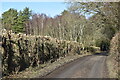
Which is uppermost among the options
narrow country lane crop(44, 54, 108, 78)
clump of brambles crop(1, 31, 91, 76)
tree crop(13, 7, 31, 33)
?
tree crop(13, 7, 31, 33)

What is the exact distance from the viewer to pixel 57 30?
33750 mm

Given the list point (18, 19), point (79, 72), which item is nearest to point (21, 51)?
point (79, 72)

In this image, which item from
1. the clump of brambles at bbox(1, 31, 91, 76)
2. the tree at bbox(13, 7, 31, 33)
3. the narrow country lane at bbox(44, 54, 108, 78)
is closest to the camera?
the clump of brambles at bbox(1, 31, 91, 76)

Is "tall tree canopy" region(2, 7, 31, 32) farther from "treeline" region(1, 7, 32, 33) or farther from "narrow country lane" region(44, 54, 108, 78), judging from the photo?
"narrow country lane" region(44, 54, 108, 78)

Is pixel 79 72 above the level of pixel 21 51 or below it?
below

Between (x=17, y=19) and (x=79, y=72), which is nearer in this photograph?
(x=79, y=72)

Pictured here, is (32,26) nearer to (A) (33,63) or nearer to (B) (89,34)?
(B) (89,34)

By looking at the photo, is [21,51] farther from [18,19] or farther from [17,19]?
[18,19]

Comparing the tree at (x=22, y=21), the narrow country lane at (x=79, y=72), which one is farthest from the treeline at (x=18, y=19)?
the narrow country lane at (x=79, y=72)

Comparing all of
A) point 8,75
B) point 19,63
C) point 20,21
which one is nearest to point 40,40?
point 19,63

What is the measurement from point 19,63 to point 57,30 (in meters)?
24.0

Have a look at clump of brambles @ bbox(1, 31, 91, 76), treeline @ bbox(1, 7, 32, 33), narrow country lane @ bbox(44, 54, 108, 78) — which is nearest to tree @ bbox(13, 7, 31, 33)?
treeline @ bbox(1, 7, 32, 33)

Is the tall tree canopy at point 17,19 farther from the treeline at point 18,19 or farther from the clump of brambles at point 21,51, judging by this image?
the clump of brambles at point 21,51

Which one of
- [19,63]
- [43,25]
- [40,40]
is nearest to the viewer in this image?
[19,63]
